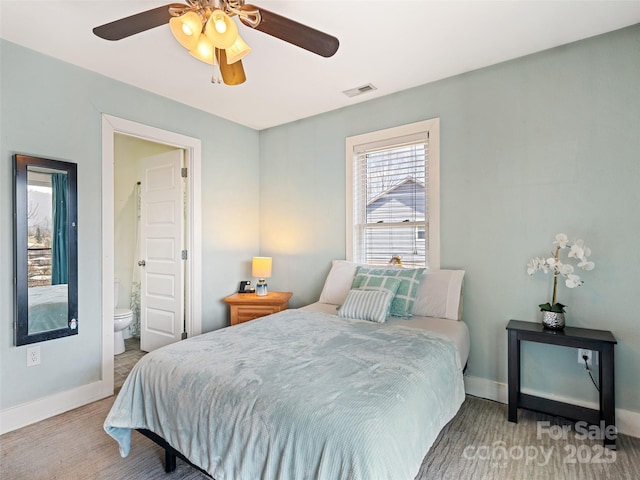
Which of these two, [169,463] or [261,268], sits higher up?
[261,268]

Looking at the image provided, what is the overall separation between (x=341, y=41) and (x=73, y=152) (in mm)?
2208

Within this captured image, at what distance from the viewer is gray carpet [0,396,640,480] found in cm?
180

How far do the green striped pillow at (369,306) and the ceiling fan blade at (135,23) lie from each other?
2081mm

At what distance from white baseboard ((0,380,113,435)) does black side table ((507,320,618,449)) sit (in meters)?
3.14

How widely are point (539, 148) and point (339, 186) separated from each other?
1778 mm

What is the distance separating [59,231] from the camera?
2506mm

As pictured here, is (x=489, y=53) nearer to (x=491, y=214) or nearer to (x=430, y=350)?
(x=491, y=214)

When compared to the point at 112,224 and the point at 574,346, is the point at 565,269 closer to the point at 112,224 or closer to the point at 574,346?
the point at 574,346

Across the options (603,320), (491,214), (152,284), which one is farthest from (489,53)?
(152,284)

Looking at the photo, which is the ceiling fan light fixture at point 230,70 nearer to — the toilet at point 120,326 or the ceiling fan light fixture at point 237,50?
the ceiling fan light fixture at point 237,50

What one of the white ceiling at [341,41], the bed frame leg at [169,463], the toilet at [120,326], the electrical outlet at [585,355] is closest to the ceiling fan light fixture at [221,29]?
the white ceiling at [341,41]

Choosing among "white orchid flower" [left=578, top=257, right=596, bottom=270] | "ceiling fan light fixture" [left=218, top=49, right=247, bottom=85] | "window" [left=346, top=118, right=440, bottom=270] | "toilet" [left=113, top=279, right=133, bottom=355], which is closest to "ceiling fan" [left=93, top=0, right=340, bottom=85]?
"ceiling fan light fixture" [left=218, top=49, right=247, bottom=85]

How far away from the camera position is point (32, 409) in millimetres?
2361

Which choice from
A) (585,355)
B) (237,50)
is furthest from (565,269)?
(237,50)
